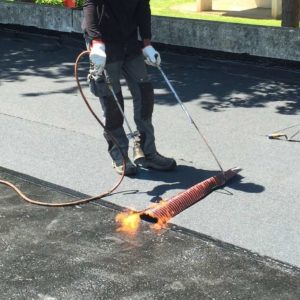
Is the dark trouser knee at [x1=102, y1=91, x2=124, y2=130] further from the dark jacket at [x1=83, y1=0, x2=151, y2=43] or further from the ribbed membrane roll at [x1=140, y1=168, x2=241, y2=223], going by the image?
the ribbed membrane roll at [x1=140, y1=168, x2=241, y2=223]

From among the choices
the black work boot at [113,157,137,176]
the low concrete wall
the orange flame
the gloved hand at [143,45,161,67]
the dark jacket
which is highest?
the dark jacket

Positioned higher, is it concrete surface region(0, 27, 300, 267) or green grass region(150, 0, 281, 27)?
green grass region(150, 0, 281, 27)

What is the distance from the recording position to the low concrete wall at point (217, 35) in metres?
9.77

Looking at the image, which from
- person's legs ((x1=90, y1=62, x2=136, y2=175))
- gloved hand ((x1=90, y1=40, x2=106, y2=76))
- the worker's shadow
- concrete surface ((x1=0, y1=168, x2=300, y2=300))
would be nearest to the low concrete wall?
the worker's shadow

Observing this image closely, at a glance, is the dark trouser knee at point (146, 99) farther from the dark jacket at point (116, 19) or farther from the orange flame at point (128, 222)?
the orange flame at point (128, 222)

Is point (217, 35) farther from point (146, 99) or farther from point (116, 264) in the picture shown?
point (116, 264)

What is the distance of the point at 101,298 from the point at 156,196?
5.54 ft

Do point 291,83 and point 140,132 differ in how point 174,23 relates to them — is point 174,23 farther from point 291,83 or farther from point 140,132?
point 140,132

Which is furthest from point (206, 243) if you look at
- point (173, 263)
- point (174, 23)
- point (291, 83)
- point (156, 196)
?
point (174, 23)

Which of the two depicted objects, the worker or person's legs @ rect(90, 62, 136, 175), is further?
person's legs @ rect(90, 62, 136, 175)

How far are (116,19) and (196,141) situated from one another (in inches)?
71.2

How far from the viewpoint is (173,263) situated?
14.1 feet

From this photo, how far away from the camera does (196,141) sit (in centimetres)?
681

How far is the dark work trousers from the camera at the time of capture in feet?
18.7
